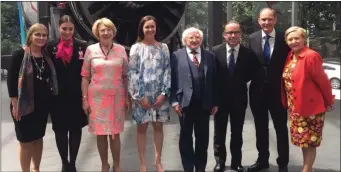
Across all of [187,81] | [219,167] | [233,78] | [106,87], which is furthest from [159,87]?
[219,167]

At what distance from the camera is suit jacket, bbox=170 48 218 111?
11.8 ft

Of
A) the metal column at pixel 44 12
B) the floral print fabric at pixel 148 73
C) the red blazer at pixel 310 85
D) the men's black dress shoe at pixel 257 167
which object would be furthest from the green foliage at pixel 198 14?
the red blazer at pixel 310 85

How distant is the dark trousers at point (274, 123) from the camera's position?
12.6ft

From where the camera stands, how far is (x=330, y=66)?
8.52 meters

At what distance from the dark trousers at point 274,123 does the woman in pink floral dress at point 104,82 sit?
49.2 inches

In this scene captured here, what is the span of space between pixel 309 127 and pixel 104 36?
72.2 inches

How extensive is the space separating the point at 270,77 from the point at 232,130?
60 centimetres

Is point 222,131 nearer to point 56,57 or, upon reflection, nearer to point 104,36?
point 104,36

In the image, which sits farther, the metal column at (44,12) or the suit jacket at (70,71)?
the metal column at (44,12)

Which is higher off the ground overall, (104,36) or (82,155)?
(104,36)

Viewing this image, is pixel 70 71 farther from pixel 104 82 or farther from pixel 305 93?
pixel 305 93

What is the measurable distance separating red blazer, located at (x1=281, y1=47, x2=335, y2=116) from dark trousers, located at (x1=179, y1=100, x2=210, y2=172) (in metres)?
0.78

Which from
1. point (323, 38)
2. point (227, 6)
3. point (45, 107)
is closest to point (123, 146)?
point (45, 107)

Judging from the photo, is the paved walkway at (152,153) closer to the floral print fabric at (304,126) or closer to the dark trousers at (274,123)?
the dark trousers at (274,123)
